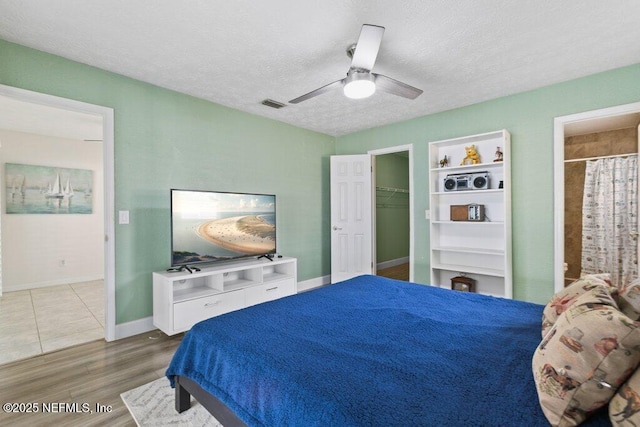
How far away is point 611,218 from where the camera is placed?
3922mm

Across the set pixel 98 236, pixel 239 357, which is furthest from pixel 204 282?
pixel 98 236

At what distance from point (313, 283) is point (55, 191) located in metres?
4.48

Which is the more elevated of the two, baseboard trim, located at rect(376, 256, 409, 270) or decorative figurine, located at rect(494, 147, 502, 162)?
decorative figurine, located at rect(494, 147, 502, 162)

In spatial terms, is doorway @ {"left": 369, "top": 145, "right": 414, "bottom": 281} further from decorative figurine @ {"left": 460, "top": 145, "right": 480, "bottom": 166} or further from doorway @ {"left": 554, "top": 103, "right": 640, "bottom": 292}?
doorway @ {"left": 554, "top": 103, "right": 640, "bottom": 292}

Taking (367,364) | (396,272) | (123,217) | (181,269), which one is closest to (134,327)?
(181,269)

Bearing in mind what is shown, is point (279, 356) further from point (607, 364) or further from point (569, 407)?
point (607, 364)

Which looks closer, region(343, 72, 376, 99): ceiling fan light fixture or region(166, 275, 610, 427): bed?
region(166, 275, 610, 427): bed

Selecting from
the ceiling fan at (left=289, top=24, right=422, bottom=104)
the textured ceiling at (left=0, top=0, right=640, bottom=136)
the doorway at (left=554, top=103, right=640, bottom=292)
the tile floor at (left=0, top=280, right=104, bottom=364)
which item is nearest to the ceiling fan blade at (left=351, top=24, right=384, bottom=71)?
the ceiling fan at (left=289, top=24, right=422, bottom=104)

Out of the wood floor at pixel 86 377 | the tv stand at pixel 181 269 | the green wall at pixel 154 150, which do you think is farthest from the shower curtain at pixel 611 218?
the wood floor at pixel 86 377

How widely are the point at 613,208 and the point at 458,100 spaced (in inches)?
98.0

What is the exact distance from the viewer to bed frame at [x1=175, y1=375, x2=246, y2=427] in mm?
1349

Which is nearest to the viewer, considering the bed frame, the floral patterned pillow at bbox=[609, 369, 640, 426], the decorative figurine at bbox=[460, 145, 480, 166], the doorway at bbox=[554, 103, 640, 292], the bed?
the floral patterned pillow at bbox=[609, 369, 640, 426]

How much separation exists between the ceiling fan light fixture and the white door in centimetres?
228

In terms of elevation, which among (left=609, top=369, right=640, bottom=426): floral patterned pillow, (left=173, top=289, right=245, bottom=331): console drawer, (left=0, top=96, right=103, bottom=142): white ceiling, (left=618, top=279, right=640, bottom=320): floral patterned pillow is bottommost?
(left=173, top=289, right=245, bottom=331): console drawer
